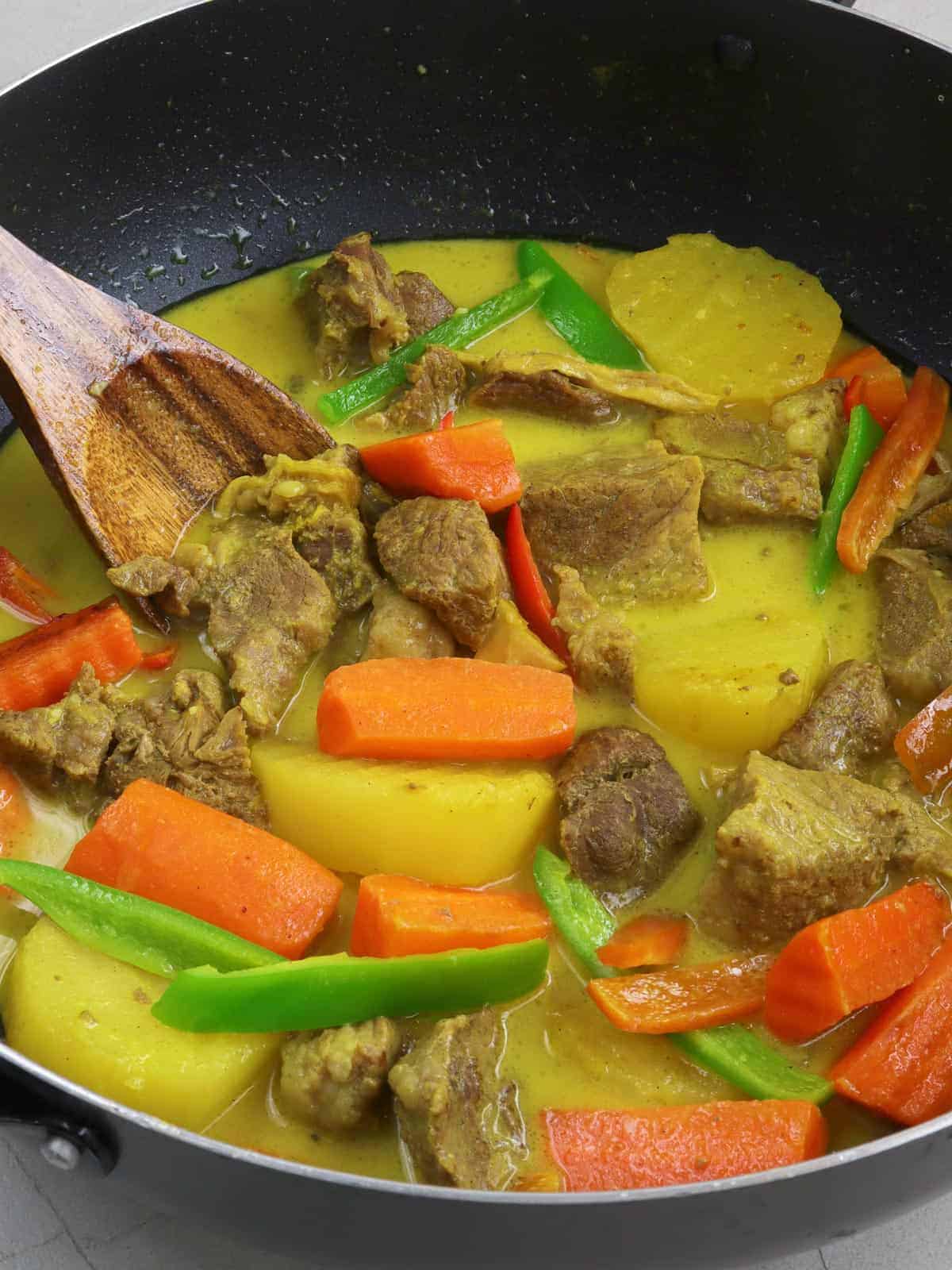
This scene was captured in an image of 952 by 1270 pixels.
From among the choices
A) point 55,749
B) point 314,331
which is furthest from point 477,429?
point 55,749

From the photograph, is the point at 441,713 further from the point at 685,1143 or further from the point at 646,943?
the point at 685,1143

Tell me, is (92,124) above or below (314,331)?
above

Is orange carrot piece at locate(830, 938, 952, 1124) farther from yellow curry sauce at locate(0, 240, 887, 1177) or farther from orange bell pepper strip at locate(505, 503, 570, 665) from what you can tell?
orange bell pepper strip at locate(505, 503, 570, 665)

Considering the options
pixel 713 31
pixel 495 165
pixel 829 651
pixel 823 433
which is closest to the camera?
pixel 829 651

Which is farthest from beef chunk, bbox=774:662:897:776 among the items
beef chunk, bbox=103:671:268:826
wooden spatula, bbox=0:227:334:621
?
wooden spatula, bbox=0:227:334:621

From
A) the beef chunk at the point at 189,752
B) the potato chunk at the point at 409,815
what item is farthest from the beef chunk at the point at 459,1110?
the beef chunk at the point at 189,752

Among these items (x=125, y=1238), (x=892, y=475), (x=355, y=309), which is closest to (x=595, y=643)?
(x=892, y=475)

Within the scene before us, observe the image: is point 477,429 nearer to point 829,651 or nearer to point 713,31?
point 829,651

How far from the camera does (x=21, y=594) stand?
3.29m

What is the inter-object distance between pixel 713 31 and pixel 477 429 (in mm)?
1434

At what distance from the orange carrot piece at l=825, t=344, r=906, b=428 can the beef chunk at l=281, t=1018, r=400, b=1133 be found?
2216 mm

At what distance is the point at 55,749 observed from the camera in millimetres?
2818

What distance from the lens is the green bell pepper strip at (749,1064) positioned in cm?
244

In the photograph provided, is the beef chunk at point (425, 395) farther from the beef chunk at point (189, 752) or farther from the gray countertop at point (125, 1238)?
the gray countertop at point (125, 1238)
